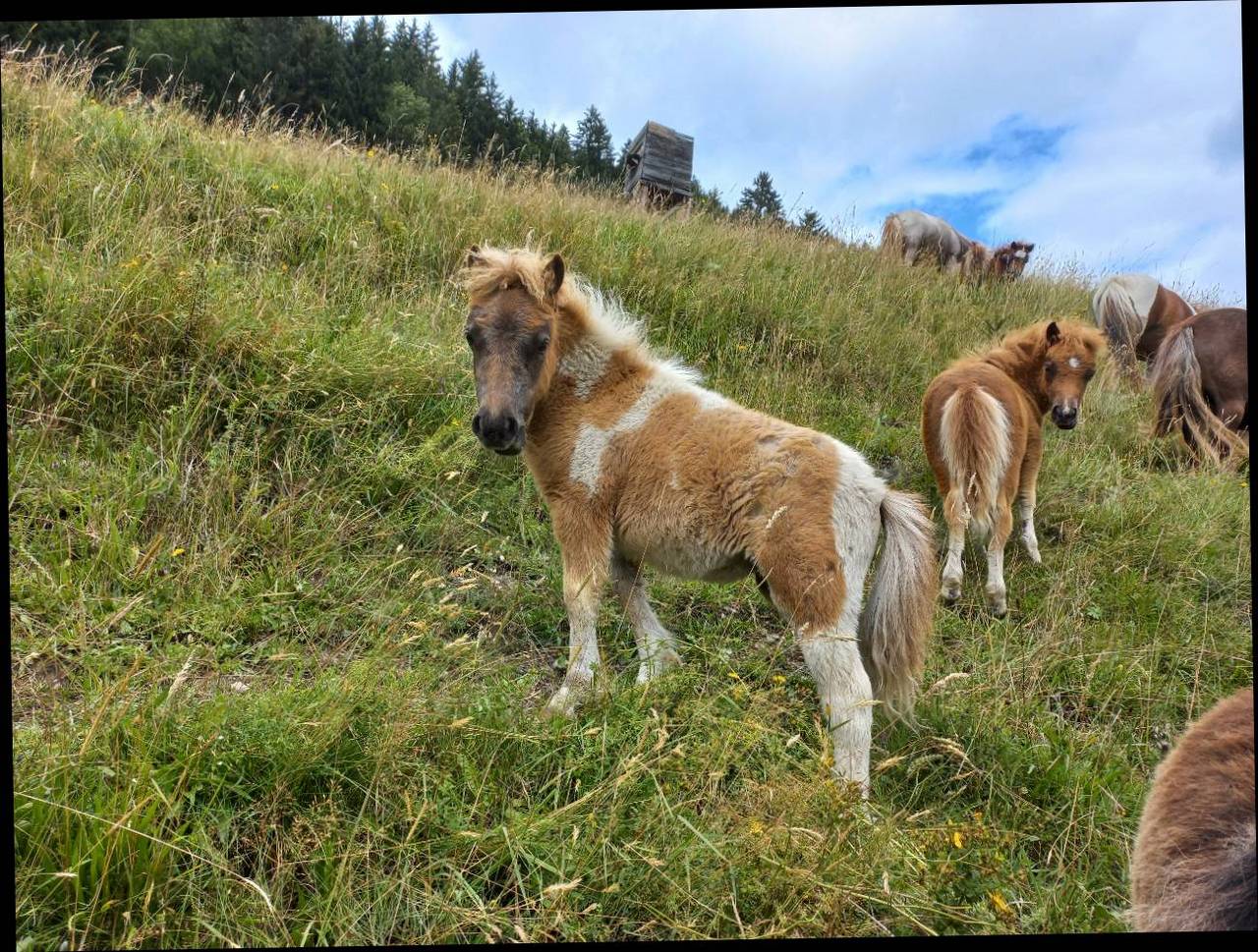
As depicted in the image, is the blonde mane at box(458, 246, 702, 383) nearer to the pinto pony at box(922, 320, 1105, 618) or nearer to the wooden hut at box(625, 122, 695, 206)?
the pinto pony at box(922, 320, 1105, 618)

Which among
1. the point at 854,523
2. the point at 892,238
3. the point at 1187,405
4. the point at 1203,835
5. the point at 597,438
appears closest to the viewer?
the point at 1203,835

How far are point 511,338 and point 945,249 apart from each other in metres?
9.51

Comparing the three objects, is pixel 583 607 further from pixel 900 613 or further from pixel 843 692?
pixel 900 613

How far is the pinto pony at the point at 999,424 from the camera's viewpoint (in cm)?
417

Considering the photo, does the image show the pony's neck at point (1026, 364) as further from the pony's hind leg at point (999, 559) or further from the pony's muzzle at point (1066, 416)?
the pony's hind leg at point (999, 559)

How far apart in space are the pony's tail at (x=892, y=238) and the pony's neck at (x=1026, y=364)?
4305mm

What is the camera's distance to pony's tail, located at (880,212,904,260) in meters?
9.20

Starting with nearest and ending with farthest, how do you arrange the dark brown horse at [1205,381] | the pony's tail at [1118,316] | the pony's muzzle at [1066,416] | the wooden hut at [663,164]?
the pony's muzzle at [1066,416] → the dark brown horse at [1205,381] → the pony's tail at [1118,316] → the wooden hut at [663,164]

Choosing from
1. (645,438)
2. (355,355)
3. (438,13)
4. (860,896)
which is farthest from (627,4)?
(355,355)

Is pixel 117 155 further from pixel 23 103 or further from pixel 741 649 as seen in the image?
pixel 741 649

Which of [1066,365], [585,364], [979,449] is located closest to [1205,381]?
[1066,365]

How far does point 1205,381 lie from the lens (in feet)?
19.2

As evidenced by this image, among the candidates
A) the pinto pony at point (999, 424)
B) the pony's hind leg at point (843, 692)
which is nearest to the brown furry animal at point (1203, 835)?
the pony's hind leg at point (843, 692)

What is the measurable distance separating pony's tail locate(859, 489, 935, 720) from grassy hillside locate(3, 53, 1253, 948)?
24 cm
